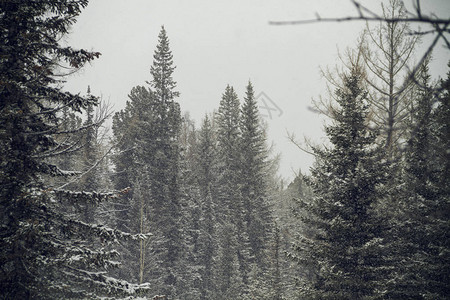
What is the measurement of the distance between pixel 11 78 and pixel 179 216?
2250cm

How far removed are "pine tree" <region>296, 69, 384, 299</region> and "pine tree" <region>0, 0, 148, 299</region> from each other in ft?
19.9

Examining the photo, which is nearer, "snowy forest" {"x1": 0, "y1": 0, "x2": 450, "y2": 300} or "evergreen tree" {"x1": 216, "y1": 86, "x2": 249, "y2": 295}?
"snowy forest" {"x1": 0, "y1": 0, "x2": 450, "y2": 300}

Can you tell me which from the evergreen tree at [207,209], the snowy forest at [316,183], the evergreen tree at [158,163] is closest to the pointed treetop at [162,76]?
the evergreen tree at [158,163]

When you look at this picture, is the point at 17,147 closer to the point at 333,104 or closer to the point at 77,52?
the point at 77,52

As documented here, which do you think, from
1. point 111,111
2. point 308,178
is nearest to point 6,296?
point 111,111

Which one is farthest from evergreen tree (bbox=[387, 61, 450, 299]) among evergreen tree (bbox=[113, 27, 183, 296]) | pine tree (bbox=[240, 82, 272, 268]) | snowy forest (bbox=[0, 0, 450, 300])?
pine tree (bbox=[240, 82, 272, 268])

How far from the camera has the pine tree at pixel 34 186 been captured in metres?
5.16

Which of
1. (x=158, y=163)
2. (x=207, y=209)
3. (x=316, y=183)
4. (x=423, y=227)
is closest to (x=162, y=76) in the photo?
(x=158, y=163)

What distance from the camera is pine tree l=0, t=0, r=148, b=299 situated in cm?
516

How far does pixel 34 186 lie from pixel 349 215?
856cm

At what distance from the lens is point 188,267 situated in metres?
26.3

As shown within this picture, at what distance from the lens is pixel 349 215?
8867mm

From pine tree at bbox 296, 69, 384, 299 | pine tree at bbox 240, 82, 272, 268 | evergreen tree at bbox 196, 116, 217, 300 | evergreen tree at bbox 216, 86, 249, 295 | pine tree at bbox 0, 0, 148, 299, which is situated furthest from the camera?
evergreen tree at bbox 196, 116, 217, 300

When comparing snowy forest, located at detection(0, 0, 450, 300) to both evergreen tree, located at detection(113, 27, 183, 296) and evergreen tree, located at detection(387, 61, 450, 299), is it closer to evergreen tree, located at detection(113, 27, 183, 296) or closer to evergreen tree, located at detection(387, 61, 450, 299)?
evergreen tree, located at detection(387, 61, 450, 299)
